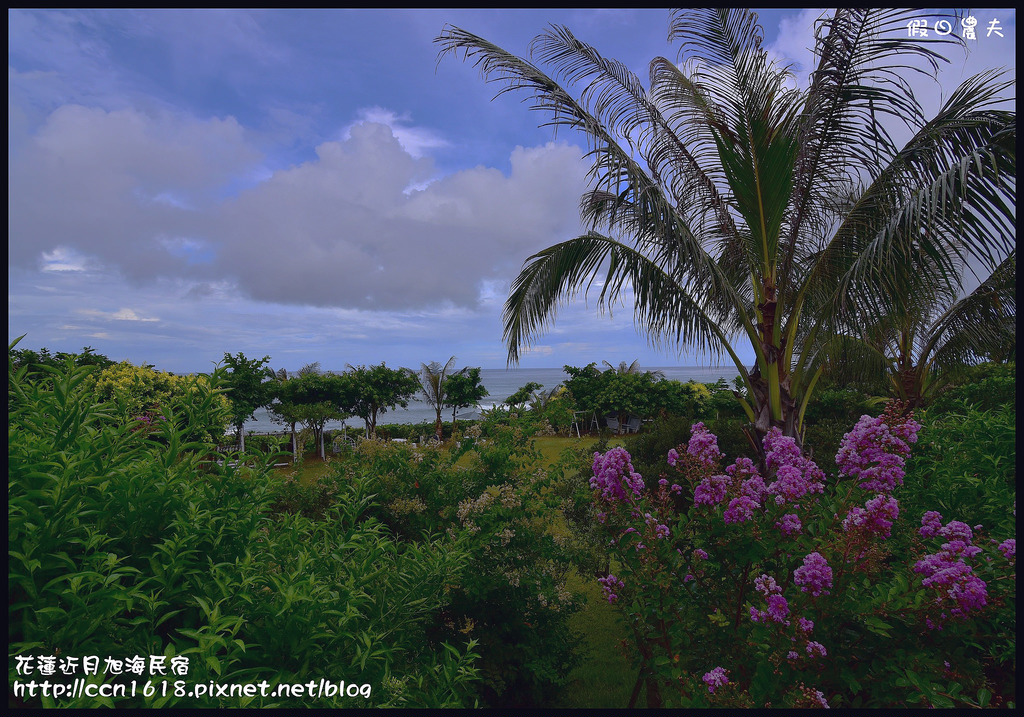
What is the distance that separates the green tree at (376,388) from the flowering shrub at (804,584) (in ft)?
70.5

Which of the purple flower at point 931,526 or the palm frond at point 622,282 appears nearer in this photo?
the purple flower at point 931,526

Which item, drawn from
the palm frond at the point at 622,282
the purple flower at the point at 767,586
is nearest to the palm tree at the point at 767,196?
the palm frond at the point at 622,282

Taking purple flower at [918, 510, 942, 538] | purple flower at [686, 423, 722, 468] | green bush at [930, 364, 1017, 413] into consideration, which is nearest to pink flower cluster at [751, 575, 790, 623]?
purple flower at [686, 423, 722, 468]

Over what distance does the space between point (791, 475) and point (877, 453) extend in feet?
1.34


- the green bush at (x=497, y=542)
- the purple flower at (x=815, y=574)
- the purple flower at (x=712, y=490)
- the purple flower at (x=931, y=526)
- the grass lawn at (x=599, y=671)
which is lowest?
the grass lawn at (x=599, y=671)

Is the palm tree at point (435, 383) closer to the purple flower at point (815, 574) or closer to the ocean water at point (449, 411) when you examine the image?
the ocean water at point (449, 411)

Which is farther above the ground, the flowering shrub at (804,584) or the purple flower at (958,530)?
the purple flower at (958,530)

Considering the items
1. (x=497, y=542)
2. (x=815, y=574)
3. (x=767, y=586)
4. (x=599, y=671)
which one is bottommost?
(x=599, y=671)

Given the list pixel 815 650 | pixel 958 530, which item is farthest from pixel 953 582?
pixel 815 650

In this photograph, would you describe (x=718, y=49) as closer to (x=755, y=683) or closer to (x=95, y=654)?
(x=755, y=683)

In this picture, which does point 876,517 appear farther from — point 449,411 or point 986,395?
point 449,411

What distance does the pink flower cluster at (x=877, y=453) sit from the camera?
2178 mm

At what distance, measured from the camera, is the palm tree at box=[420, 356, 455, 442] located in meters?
24.3

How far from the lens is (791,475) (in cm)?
224
